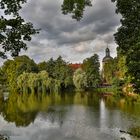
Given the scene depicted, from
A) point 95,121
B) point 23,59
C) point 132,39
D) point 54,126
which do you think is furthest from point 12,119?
point 23,59

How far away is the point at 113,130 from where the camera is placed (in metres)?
25.5

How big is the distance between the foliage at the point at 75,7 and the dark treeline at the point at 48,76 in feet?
207

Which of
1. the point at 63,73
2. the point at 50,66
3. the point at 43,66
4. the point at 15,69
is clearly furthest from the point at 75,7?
the point at 43,66

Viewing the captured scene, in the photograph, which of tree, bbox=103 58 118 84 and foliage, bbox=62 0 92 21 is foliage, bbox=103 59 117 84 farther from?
foliage, bbox=62 0 92 21

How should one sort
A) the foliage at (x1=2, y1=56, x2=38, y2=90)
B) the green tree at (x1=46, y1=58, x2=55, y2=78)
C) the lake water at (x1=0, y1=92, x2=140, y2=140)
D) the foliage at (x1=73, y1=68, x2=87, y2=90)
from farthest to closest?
the green tree at (x1=46, y1=58, x2=55, y2=78) < the foliage at (x1=73, y1=68, x2=87, y2=90) < the foliage at (x1=2, y1=56, x2=38, y2=90) < the lake water at (x1=0, y1=92, x2=140, y2=140)

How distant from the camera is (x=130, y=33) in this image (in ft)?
46.0

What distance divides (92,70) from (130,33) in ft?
251

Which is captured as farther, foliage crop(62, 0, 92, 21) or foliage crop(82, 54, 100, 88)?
foliage crop(82, 54, 100, 88)

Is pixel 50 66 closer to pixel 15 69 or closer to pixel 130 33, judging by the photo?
pixel 15 69

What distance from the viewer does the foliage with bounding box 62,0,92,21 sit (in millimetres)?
9977

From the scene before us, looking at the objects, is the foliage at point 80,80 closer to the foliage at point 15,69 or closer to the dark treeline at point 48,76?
the dark treeline at point 48,76

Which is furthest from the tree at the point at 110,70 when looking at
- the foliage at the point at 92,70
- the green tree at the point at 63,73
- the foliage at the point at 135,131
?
the foliage at the point at 135,131

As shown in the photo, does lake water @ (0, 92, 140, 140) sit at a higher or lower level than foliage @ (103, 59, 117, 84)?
lower


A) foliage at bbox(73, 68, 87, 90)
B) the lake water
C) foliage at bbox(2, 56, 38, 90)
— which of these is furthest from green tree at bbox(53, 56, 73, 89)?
the lake water
